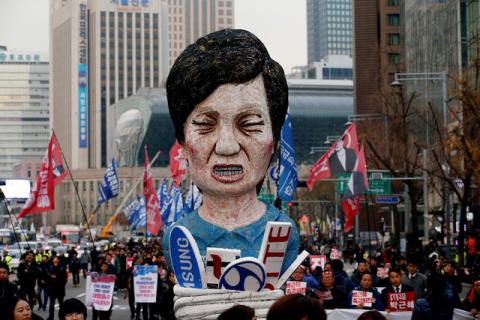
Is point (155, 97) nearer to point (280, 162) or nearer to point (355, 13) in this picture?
point (355, 13)

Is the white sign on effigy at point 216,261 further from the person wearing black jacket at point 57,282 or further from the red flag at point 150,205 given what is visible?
the red flag at point 150,205

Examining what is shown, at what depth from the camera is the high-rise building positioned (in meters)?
188

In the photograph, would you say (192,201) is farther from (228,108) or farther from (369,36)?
(369,36)

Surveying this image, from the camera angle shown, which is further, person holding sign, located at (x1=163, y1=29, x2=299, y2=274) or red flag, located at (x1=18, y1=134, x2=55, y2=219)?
red flag, located at (x1=18, y1=134, x2=55, y2=219)

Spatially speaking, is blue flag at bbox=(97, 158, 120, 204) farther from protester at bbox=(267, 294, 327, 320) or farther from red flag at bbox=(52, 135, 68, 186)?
protester at bbox=(267, 294, 327, 320)

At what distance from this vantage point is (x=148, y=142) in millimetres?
159750

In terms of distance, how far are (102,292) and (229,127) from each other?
517 inches

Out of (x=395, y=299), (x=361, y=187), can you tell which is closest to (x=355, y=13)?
(x=361, y=187)

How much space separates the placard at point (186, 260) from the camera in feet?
30.6

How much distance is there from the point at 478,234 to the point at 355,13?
167 feet

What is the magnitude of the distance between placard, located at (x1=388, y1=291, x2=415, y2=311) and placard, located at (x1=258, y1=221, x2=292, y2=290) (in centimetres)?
647

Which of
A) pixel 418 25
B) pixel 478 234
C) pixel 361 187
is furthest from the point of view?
pixel 418 25

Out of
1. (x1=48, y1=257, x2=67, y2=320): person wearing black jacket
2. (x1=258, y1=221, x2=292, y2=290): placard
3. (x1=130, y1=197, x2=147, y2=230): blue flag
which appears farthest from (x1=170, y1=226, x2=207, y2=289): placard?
(x1=130, y1=197, x2=147, y2=230): blue flag

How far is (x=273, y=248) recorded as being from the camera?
30.1 ft
